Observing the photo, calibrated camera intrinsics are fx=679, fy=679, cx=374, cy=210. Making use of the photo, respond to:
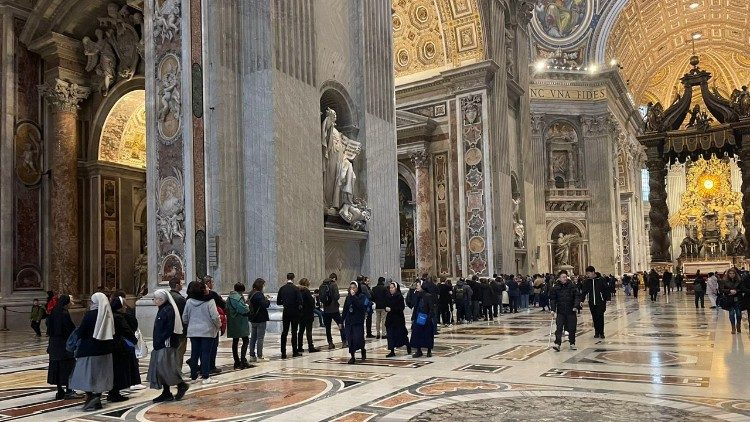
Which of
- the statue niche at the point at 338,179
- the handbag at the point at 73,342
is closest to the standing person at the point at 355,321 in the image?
the handbag at the point at 73,342

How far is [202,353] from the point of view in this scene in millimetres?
7082

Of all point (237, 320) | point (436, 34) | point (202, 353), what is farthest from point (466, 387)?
point (436, 34)

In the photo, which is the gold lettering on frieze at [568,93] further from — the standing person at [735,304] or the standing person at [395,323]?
the standing person at [395,323]

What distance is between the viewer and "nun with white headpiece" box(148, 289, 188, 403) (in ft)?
19.8

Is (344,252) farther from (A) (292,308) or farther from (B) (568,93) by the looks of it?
(B) (568,93)

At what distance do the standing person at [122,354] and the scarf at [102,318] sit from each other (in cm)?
18

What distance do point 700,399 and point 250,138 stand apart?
8.69 meters

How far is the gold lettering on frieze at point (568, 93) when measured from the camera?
129 feet

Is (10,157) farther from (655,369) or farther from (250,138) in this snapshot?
(655,369)

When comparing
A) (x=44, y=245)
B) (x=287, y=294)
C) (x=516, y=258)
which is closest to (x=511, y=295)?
(x=516, y=258)

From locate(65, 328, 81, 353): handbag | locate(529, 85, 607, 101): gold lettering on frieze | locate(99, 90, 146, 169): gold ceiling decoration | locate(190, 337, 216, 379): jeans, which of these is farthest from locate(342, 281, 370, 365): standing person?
locate(529, 85, 607, 101): gold lettering on frieze

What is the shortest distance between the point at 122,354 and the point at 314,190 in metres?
7.05

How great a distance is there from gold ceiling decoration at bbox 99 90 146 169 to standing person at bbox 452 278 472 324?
9701 millimetres

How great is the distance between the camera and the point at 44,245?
56.3 ft
